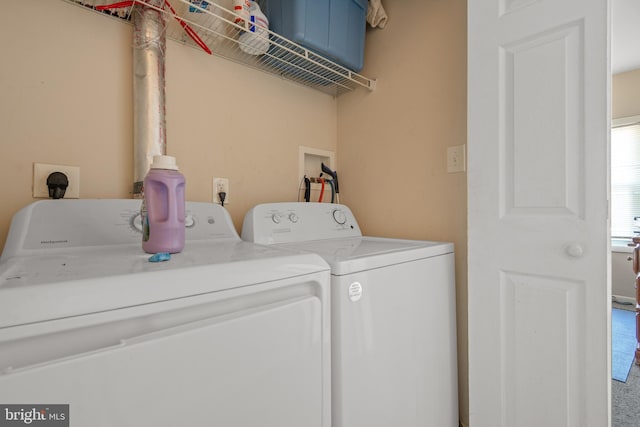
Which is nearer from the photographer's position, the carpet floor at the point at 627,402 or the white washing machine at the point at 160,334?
the white washing machine at the point at 160,334

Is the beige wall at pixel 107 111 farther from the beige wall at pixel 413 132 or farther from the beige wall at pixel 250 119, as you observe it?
the beige wall at pixel 413 132

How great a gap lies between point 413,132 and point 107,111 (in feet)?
4.36

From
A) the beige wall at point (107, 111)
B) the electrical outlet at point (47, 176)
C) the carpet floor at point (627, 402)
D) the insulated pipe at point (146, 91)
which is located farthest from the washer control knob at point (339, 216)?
the carpet floor at point (627, 402)

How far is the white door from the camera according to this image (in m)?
0.91

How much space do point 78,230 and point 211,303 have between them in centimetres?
59

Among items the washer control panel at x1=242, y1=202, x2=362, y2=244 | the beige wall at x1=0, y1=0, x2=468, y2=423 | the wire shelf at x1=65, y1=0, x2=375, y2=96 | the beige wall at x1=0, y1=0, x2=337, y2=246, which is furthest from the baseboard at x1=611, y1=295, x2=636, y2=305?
the beige wall at x1=0, y1=0, x2=337, y2=246

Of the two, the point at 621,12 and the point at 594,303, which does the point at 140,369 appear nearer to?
the point at 594,303

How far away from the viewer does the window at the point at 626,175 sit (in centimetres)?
336

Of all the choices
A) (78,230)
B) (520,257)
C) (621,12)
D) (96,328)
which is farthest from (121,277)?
(621,12)

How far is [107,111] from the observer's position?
1.14 meters

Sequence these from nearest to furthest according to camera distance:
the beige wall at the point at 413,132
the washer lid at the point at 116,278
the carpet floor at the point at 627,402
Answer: the washer lid at the point at 116,278
the beige wall at the point at 413,132
the carpet floor at the point at 627,402

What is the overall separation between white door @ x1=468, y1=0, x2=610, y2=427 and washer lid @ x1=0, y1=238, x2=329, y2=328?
73 cm

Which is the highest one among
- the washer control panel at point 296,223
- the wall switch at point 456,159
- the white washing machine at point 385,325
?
the wall switch at point 456,159

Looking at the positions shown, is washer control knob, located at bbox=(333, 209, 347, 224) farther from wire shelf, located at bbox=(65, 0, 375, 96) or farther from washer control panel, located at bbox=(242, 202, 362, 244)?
wire shelf, located at bbox=(65, 0, 375, 96)
